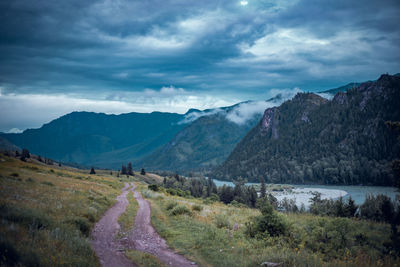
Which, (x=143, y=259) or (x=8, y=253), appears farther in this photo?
(x=143, y=259)

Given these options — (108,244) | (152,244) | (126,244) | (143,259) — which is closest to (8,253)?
(143,259)

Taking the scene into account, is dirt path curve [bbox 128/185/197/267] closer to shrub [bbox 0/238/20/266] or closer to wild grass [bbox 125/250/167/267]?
wild grass [bbox 125/250/167/267]

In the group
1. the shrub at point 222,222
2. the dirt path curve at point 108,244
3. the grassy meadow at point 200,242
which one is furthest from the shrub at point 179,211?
the dirt path curve at point 108,244

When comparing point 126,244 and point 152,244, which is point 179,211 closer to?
point 152,244

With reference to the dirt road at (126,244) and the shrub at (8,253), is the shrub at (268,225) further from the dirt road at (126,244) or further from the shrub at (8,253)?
the shrub at (8,253)

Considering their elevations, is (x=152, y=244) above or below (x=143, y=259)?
Result: below

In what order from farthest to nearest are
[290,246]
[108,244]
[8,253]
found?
[290,246], [108,244], [8,253]

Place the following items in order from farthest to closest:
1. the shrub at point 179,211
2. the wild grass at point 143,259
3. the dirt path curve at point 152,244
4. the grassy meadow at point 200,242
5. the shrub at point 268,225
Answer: the shrub at point 179,211, the shrub at point 268,225, the dirt path curve at point 152,244, the wild grass at point 143,259, the grassy meadow at point 200,242

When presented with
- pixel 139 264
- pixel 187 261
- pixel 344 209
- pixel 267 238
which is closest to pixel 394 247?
pixel 267 238

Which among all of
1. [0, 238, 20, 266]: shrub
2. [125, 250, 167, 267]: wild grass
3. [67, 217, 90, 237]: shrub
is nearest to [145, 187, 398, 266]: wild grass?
[125, 250, 167, 267]: wild grass

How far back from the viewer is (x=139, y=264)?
36.1ft

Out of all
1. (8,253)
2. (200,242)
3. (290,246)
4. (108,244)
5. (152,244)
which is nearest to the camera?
(8,253)

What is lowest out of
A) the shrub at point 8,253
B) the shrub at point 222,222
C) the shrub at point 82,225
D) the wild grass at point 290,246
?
the shrub at point 222,222

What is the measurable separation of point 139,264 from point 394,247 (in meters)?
13.0
